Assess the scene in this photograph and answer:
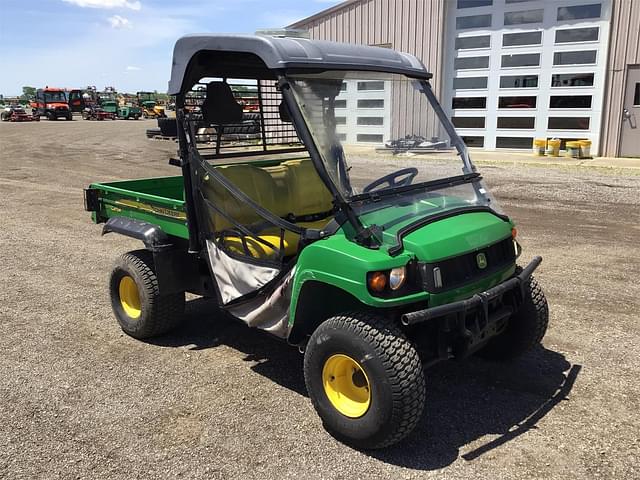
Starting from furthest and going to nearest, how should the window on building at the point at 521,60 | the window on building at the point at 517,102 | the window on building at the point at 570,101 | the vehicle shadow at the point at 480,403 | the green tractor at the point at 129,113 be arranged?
the green tractor at the point at 129,113 < the window on building at the point at 517,102 < the window on building at the point at 521,60 < the window on building at the point at 570,101 < the vehicle shadow at the point at 480,403

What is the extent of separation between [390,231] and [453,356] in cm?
77

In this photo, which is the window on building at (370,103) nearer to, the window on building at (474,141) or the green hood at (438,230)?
the green hood at (438,230)

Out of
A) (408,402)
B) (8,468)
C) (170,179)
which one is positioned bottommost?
(8,468)

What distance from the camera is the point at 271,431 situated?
328 cm

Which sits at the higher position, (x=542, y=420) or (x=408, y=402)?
(x=408, y=402)

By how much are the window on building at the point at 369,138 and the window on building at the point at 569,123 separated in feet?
44.4

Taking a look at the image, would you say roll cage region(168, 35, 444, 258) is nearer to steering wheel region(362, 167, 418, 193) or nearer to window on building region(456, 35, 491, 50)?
steering wheel region(362, 167, 418, 193)

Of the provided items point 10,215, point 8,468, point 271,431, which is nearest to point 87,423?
point 8,468

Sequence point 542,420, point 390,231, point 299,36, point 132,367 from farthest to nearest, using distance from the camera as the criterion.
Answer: point 132,367
point 299,36
point 542,420
point 390,231

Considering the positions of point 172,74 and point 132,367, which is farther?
point 132,367

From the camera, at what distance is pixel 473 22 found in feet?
54.6

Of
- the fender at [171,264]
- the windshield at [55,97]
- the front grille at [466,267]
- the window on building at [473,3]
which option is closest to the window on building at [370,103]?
the front grille at [466,267]

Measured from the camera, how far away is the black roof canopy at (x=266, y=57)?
10.6 feet

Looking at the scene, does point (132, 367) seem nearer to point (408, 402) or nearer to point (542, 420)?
point (408, 402)
